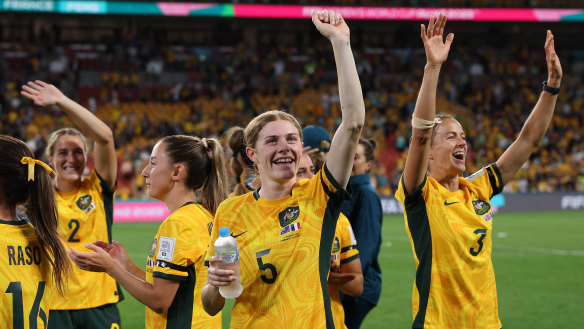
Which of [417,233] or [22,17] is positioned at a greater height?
[22,17]

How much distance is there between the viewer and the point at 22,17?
104 ft

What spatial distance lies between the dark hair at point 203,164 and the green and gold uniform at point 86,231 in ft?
4.36

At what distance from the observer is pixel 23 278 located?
2910 millimetres

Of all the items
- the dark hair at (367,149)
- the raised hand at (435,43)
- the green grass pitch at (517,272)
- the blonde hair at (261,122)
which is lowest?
the green grass pitch at (517,272)

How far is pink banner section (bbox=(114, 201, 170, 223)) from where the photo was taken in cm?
2116

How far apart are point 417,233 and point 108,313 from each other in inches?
95.1

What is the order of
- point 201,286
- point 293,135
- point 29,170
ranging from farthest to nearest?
point 201,286 < point 293,135 < point 29,170

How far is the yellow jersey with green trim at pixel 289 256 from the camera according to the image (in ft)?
9.90

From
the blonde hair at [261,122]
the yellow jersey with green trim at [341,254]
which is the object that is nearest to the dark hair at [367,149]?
the yellow jersey with green trim at [341,254]

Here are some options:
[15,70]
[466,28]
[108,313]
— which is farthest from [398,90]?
[108,313]

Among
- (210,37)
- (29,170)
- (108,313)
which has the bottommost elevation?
(108,313)

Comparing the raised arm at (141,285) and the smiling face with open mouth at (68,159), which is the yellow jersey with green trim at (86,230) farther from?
the raised arm at (141,285)

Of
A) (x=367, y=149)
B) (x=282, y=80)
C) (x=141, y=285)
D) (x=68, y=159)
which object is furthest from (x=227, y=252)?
(x=282, y=80)

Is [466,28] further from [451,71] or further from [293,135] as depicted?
[293,135]
